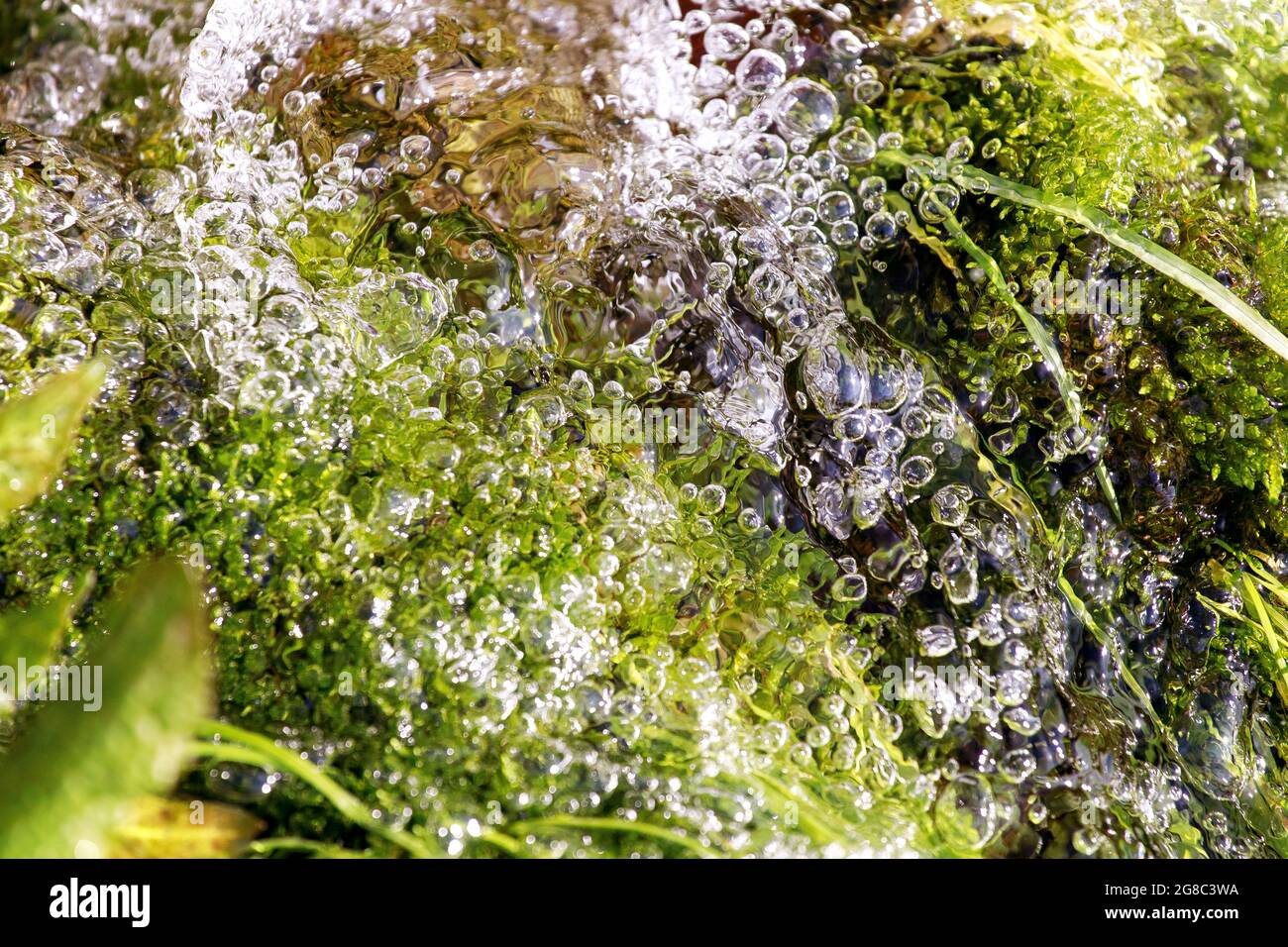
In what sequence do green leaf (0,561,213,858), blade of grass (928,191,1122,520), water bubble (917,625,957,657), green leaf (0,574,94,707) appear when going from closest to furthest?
1. green leaf (0,561,213,858)
2. green leaf (0,574,94,707)
3. water bubble (917,625,957,657)
4. blade of grass (928,191,1122,520)

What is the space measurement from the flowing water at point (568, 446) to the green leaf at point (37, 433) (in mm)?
35

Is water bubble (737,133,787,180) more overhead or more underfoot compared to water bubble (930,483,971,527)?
more overhead

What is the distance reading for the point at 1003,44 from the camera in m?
1.24

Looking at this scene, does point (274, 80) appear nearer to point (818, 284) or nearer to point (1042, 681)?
point (818, 284)

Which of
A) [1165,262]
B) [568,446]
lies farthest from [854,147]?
[568,446]

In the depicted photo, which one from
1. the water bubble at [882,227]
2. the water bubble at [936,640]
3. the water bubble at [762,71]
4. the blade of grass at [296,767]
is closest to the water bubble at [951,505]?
the water bubble at [936,640]

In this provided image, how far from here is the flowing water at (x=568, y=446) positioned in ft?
2.87

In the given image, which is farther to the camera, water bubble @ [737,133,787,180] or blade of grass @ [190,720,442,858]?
water bubble @ [737,133,787,180]

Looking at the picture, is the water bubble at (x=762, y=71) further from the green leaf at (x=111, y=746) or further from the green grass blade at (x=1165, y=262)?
the green leaf at (x=111, y=746)

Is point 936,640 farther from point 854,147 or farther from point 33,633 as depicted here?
point 33,633

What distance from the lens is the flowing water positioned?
874 millimetres

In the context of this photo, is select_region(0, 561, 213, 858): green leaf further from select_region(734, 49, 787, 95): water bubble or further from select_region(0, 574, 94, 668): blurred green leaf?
select_region(734, 49, 787, 95): water bubble

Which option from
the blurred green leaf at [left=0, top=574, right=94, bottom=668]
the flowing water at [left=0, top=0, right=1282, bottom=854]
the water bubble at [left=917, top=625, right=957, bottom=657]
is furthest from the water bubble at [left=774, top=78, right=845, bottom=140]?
the blurred green leaf at [left=0, top=574, right=94, bottom=668]

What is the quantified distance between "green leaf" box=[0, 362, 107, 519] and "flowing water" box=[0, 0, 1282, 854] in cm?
3
